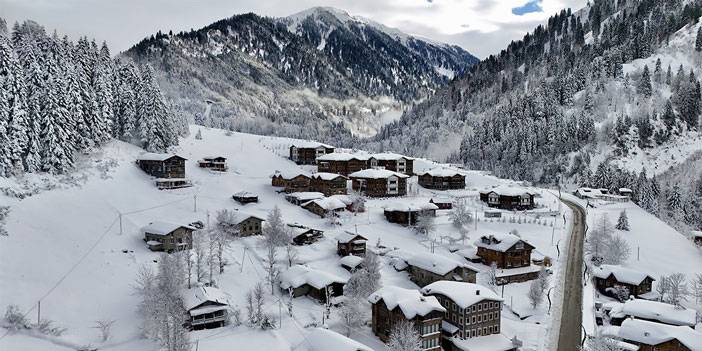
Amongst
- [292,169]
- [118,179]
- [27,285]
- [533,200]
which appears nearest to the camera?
[27,285]

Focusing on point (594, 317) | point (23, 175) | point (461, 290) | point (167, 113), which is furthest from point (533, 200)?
point (23, 175)

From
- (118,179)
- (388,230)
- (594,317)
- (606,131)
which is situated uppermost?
(606,131)

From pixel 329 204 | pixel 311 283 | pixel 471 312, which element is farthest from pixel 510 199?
pixel 311 283

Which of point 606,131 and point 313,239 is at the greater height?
point 606,131

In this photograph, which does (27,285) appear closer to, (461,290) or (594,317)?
(461,290)

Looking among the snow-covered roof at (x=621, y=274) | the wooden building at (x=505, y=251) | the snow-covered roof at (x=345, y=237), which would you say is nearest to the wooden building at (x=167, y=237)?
the snow-covered roof at (x=345, y=237)

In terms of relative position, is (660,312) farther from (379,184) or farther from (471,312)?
(379,184)

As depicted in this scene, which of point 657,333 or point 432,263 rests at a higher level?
point 432,263

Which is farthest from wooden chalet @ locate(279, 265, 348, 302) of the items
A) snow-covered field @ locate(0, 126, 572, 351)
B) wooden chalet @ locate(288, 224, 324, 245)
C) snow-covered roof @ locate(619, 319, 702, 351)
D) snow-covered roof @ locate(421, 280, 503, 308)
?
snow-covered roof @ locate(619, 319, 702, 351)
